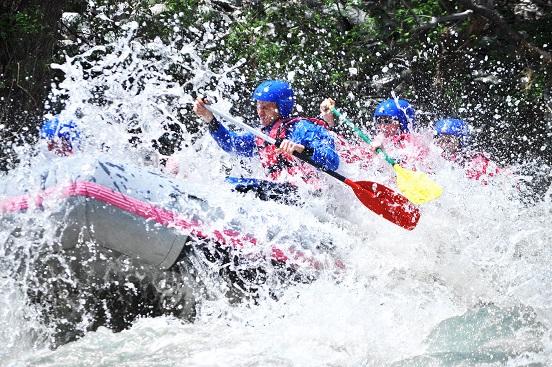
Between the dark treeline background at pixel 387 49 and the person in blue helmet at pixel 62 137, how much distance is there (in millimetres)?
4150

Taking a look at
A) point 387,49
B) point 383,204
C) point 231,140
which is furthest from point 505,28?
point 383,204

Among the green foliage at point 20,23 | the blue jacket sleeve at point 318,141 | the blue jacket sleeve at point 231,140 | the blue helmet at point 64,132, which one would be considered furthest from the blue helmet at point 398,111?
the green foliage at point 20,23

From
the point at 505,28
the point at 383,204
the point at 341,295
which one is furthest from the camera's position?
the point at 505,28

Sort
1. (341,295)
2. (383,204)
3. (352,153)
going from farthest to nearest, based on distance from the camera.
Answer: (352,153) < (383,204) < (341,295)

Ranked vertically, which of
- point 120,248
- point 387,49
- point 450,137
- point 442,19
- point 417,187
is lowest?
point 120,248

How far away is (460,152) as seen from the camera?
7.43 meters

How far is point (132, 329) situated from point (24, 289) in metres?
0.61

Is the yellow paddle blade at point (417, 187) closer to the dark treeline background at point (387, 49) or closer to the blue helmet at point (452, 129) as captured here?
the blue helmet at point (452, 129)

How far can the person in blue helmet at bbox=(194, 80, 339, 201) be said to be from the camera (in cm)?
523

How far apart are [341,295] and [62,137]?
6.84 ft

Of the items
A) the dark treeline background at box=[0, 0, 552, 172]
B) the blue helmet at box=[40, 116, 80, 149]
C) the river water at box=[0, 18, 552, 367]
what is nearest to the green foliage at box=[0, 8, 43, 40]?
the dark treeline background at box=[0, 0, 552, 172]

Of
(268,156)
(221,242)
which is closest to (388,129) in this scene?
(268,156)

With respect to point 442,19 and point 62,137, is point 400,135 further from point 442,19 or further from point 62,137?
point 442,19

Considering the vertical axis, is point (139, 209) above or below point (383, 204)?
below
